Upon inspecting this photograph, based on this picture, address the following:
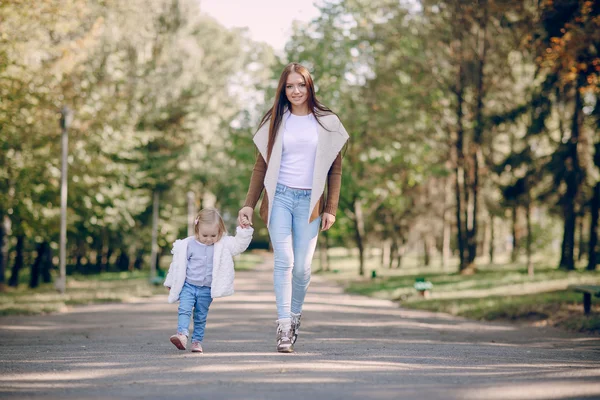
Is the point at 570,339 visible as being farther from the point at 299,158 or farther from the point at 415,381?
the point at 415,381

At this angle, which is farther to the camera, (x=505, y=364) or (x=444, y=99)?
(x=444, y=99)

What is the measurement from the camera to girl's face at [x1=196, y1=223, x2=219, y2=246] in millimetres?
6887

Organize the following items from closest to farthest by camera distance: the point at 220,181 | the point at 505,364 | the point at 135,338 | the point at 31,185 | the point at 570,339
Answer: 1. the point at 505,364
2. the point at 135,338
3. the point at 570,339
4. the point at 31,185
5. the point at 220,181

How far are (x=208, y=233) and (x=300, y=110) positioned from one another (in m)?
1.34

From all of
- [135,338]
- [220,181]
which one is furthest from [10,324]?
[220,181]

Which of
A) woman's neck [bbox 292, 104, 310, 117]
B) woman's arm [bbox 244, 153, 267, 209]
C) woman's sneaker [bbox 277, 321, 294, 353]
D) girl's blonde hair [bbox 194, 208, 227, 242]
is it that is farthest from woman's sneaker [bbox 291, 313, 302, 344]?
woman's neck [bbox 292, 104, 310, 117]

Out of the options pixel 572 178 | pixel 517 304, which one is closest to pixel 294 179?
pixel 517 304

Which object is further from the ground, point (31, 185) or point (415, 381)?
point (31, 185)

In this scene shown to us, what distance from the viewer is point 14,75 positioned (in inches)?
736

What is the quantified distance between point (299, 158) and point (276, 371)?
7.06ft

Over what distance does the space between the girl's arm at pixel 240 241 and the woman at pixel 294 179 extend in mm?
61

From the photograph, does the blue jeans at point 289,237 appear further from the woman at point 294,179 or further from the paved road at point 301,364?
the paved road at point 301,364

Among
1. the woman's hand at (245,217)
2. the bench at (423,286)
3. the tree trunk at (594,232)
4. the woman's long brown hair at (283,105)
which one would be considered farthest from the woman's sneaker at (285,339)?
the tree trunk at (594,232)

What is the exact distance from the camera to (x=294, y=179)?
6793mm
